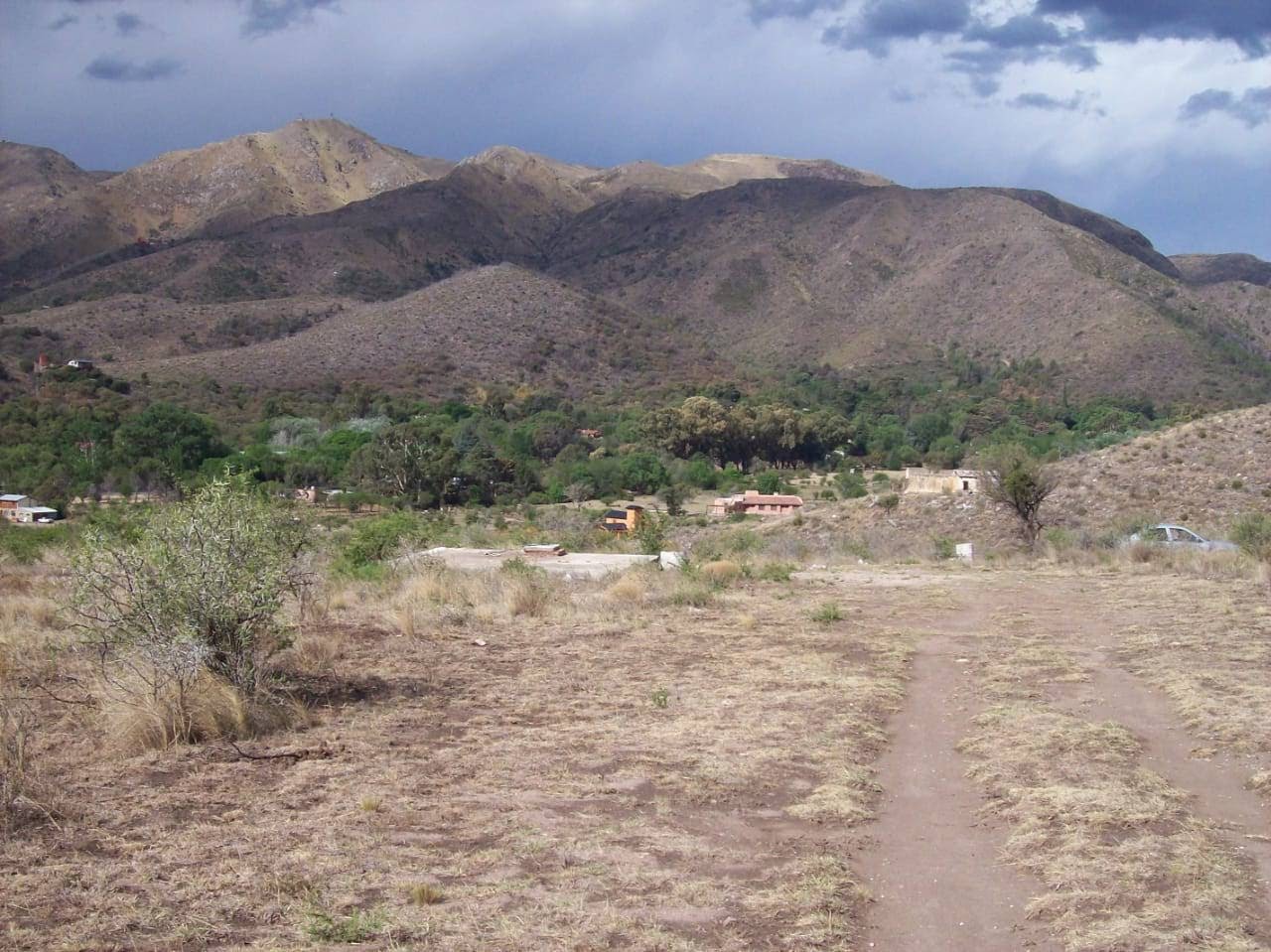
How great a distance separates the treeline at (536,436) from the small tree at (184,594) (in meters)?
31.8

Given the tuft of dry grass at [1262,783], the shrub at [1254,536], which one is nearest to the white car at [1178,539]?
the shrub at [1254,536]

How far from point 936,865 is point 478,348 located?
93.8 metres

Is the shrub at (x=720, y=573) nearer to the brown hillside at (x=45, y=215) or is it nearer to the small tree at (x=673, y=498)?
the small tree at (x=673, y=498)

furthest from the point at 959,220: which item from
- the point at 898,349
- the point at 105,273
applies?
the point at 105,273

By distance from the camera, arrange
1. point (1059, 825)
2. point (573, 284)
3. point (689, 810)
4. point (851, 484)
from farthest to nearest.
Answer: point (573, 284) < point (851, 484) < point (689, 810) < point (1059, 825)

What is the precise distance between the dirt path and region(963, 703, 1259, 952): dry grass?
150mm

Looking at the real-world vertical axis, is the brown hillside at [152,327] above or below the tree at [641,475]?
above

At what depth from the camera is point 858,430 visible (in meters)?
79.6

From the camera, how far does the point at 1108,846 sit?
650cm

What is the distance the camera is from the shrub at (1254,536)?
22.8m

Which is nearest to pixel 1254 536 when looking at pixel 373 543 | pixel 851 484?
pixel 373 543

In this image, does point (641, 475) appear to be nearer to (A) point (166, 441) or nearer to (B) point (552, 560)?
(A) point (166, 441)

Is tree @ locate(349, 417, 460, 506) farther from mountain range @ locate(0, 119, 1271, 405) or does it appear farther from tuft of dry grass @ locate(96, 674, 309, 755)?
tuft of dry grass @ locate(96, 674, 309, 755)

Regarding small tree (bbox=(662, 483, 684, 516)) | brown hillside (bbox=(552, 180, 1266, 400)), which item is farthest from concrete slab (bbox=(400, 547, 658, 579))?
brown hillside (bbox=(552, 180, 1266, 400))
